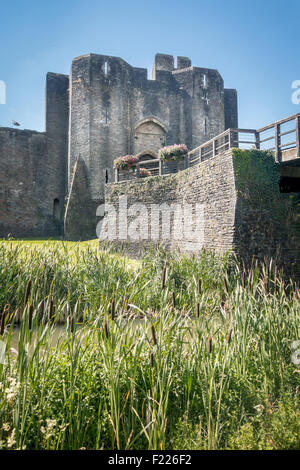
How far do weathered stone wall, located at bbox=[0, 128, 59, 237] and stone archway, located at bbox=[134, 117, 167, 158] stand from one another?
637 centimetres

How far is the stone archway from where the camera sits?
68.9 feet

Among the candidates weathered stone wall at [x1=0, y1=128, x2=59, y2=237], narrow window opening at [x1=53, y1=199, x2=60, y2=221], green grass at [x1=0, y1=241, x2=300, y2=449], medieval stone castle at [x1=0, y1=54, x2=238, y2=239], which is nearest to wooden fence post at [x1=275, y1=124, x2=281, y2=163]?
green grass at [x1=0, y1=241, x2=300, y2=449]

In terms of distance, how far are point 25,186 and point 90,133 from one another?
226 inches

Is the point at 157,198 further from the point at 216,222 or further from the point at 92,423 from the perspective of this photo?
the point at 92,423

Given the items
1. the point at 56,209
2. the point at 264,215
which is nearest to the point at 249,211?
the point at 264,215

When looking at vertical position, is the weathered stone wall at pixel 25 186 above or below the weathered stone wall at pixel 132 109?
below

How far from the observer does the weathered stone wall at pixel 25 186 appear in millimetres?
20297

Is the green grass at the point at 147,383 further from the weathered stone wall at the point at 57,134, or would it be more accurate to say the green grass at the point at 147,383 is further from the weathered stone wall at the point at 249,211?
the weathered stone wall at the point at 57,134

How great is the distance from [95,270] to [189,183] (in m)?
5.83

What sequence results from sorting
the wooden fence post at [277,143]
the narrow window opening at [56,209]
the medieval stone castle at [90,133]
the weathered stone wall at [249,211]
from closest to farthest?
the weathered stone wall at [249,211] → the wooden fence post at [277,143] → the medieval stone castle at [90,133] → the narrow window opening at [56,209]

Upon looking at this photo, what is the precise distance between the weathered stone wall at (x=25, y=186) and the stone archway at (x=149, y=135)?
6.37 metres

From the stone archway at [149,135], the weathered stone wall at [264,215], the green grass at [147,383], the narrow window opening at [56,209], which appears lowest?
the green grass at [147,383]

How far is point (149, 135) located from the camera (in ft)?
69.7

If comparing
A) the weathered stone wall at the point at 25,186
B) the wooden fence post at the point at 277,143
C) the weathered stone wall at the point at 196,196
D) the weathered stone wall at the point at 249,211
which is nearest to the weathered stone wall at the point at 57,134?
the weathered stone wall at the point at 25,186
